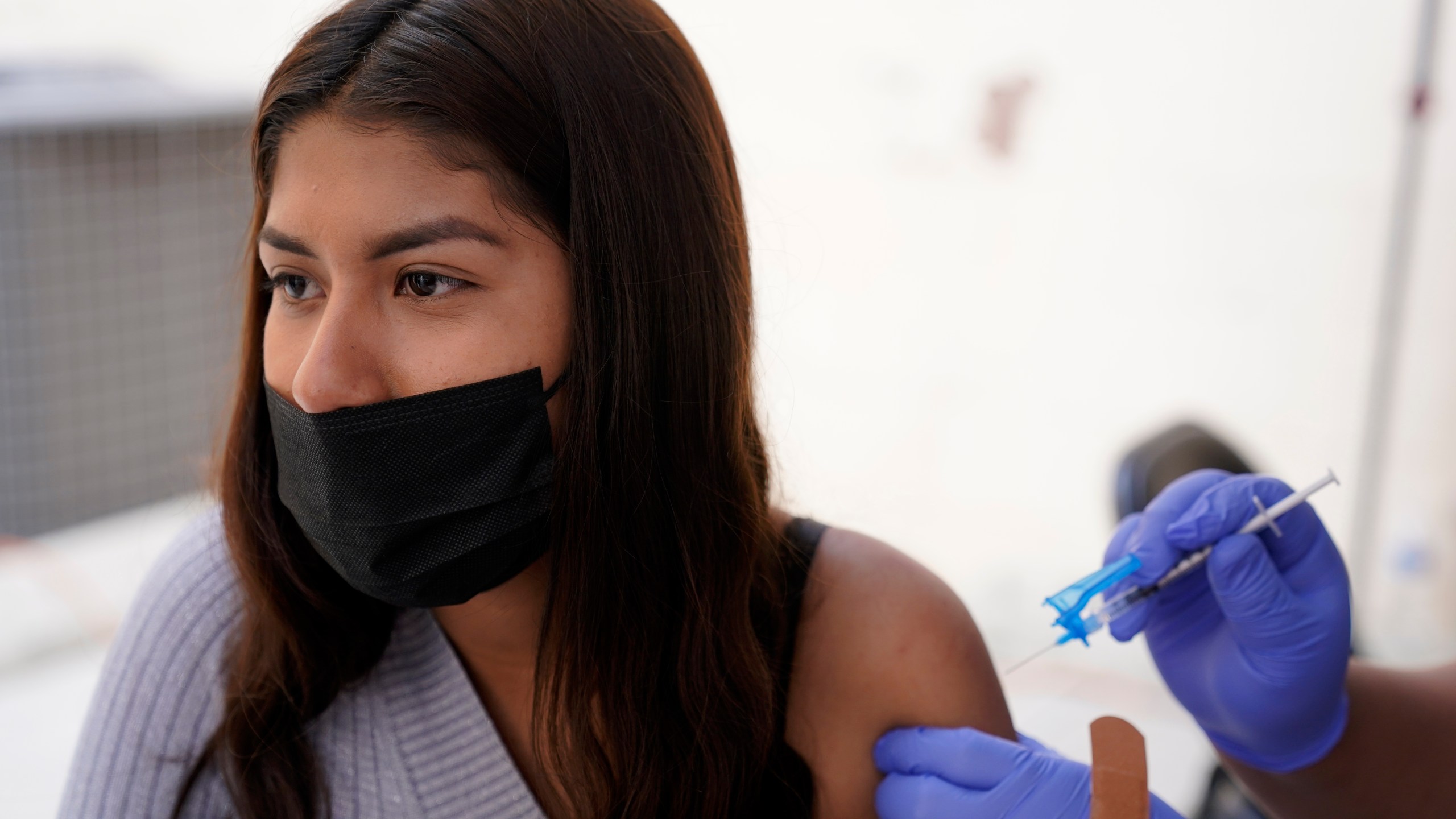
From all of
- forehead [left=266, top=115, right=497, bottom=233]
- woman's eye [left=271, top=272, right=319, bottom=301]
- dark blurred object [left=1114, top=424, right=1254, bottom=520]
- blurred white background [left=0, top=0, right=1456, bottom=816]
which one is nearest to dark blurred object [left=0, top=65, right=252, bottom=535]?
blurred white background [left=0, top=0, right=1456, bottom=816]

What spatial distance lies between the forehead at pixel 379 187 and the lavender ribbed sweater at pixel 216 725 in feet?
1.73

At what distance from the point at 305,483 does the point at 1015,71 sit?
8.78ft

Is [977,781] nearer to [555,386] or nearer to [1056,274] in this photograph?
[555,386]

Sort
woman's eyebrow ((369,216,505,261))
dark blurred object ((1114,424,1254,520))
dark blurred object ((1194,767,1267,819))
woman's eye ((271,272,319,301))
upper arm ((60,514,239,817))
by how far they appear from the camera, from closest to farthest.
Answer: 1. woman's eyebrow ((369,216,505,261))
2. woman's eye ((271,272,319,301))
3. upper arm ((60,514,239,817))
4. dark blurred object ((1114,424,1254,520))
5. dark blurred object ((1194,767,1267,819))

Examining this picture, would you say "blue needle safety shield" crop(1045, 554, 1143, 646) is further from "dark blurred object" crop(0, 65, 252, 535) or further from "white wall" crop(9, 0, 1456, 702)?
"dark blurred object" crop(0, 65, 252, 535)

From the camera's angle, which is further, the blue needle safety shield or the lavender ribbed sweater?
the lavender ribbed sweater

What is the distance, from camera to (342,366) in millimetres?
929

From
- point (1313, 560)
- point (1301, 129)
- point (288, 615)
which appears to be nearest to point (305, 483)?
point (288, 615)

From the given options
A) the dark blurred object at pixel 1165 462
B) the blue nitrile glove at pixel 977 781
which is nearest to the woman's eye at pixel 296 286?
the blue nitrile glove at pixel 977 781

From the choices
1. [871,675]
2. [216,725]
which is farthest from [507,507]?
[216,725]

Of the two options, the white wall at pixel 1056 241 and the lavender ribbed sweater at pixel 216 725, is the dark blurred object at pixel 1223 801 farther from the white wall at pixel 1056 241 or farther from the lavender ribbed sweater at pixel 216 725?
the lavender ribbed sweater at pixel 216 725

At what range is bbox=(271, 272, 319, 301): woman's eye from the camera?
1025 millimetres

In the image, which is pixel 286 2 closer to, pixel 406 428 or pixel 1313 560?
pixel 406 428

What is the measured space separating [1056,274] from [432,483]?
2.59 m
